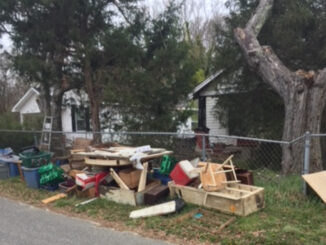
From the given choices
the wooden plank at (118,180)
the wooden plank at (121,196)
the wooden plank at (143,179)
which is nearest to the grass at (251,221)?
the wooden plank at (121,196)

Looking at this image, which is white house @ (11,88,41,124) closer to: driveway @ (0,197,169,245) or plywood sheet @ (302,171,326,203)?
driveway @ (0,197,169,245)

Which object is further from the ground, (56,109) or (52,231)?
(56,109)

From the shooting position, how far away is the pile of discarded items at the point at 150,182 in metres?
5.27

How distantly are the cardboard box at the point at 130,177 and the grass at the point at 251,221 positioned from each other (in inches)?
18.3

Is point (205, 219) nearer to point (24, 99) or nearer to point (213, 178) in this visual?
point (213, 178)

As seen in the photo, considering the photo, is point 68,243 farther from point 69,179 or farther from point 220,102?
point 220,102

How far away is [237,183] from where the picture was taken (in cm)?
573

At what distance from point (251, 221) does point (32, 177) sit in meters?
5.30

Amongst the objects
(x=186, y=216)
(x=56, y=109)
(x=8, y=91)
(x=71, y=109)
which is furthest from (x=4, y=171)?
(x=8, y=91)

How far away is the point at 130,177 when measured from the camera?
6.30 meters

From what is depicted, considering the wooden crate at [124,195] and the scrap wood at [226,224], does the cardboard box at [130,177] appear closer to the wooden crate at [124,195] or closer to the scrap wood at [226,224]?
the wooden crate at [124,195]

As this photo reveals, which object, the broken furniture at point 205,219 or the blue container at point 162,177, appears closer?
the broken furniture at point 205,219

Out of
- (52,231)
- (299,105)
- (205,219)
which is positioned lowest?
(52,231)

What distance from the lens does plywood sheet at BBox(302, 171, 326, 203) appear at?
506 cm
